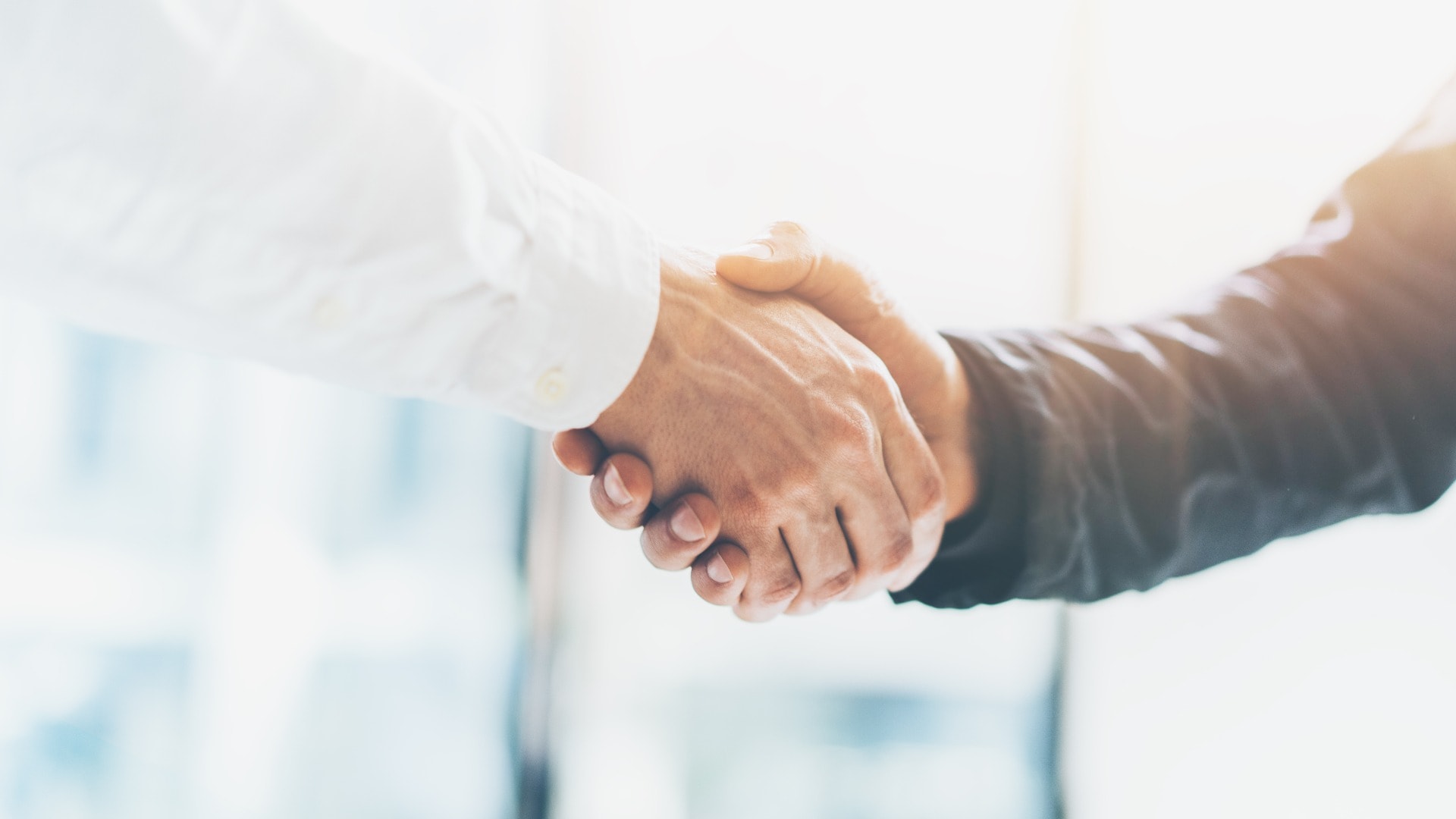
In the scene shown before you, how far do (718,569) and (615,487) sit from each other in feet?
0.45

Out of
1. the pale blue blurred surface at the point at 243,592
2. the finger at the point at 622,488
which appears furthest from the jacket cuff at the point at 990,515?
the pale blue blurred surface at the point at 243,592

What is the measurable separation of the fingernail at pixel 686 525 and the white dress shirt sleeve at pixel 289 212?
6.2 inches

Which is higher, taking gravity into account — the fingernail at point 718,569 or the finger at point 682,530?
the finger at point 682,530

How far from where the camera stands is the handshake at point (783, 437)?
0.71 meters

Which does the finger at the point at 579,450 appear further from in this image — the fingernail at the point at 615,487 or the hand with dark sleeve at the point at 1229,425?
the hand with dark sleeve at the point at 1229,425

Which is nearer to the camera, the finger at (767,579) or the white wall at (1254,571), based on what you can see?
the finger at (767,579)

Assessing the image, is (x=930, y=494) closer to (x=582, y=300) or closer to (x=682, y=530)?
(x=682, y=530)

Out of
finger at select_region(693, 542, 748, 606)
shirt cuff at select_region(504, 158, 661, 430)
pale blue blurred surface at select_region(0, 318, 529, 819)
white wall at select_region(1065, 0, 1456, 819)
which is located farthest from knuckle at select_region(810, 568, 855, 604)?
pale blue blurred surface at select_region(0, 318, 529, 819)

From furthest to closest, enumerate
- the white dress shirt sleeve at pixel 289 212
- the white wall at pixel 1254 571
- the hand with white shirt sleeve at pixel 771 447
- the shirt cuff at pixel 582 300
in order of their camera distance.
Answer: the white wall at pixel 1254 571, the hand with white shirt sleeve at pixel 771 447, the shirt cuff at pixel 582 300, the white dress shirt sleeve at pixel 289 212

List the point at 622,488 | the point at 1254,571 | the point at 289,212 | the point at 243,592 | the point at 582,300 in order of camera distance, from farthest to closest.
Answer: the point at 1254,571 → the point at 243,592 → the point at 622,488 → the point at 582,300 → the point at 289,212

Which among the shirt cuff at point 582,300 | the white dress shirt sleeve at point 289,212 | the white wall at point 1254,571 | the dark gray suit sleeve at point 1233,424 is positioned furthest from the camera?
the white wall at point 1254,571

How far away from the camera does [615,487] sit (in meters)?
0.71

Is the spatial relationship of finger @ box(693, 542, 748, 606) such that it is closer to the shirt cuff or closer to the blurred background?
the shirt cuff

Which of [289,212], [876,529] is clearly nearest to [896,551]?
[876,529]
